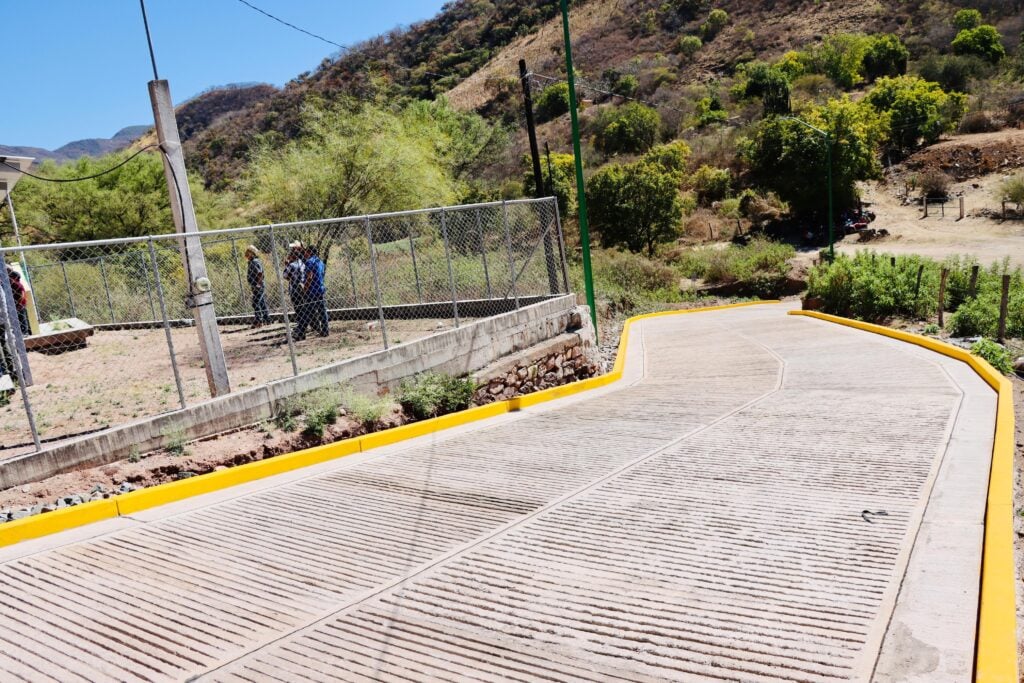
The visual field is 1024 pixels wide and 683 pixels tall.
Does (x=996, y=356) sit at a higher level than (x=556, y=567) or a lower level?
lower

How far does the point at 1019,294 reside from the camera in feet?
56.6

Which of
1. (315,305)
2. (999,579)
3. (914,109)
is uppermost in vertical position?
(914,109)

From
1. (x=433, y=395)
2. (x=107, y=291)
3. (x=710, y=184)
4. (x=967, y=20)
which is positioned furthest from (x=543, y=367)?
(x=967, y=20)

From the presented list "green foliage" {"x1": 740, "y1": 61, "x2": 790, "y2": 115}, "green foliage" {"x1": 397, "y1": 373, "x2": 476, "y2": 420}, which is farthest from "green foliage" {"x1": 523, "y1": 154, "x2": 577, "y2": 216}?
"green foliage" {"x1": 397, "y1": 373, "x2": 476, "y2": 420}

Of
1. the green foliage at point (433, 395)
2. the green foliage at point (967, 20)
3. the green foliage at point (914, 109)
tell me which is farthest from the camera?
the green foliage at point (967, 20)

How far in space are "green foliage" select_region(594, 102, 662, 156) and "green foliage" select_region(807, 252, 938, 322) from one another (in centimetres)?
4303

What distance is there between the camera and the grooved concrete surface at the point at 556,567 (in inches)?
143

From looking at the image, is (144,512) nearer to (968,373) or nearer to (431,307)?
(431,307)

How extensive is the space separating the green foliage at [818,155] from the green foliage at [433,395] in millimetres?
37840

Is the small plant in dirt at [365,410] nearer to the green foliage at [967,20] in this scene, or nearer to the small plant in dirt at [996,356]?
the small plant in dirt at [996,356]

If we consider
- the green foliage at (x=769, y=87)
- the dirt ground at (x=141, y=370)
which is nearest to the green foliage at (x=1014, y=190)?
the green foliage at (x=769, y=87)

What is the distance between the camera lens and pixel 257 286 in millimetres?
15461

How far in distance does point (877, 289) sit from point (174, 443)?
54.8 ft

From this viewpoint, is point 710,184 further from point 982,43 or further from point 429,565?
point 429,565
